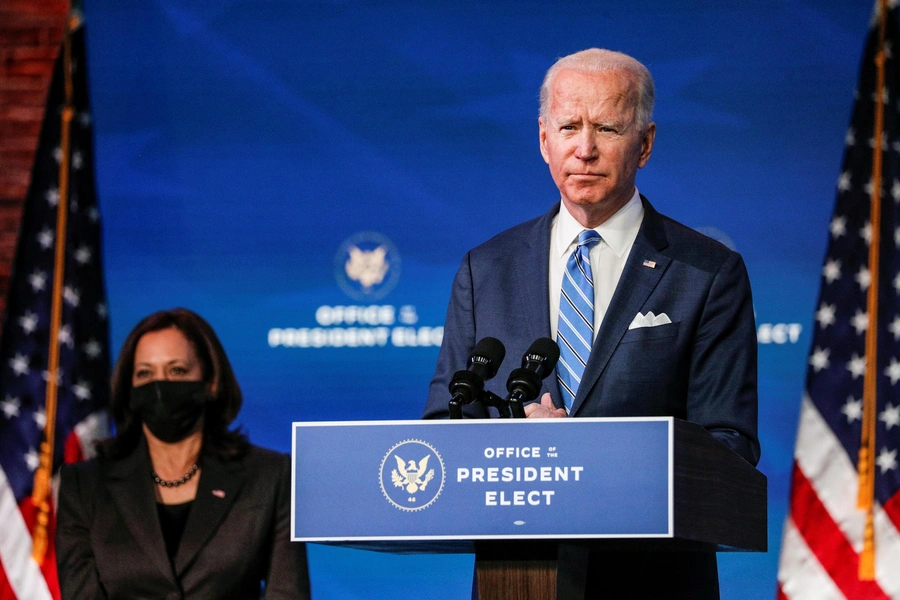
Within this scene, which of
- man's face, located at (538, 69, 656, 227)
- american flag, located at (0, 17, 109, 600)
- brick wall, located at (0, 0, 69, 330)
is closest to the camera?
man's face, located at (538, 69, 656, 227)

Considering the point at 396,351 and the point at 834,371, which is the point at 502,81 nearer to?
the point at 396,351

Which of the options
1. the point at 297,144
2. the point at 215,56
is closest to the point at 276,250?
the point at 297,144

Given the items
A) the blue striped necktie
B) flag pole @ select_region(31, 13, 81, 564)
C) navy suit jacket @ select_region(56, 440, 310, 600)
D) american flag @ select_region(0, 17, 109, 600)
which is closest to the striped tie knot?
the blue striped necktie

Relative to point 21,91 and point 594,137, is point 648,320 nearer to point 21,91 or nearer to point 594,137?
point 594,137

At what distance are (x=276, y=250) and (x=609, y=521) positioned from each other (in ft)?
9.61

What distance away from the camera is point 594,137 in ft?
7.73

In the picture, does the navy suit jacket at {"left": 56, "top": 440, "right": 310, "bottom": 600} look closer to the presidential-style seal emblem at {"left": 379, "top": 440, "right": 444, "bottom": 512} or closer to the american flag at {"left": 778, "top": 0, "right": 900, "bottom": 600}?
the presidential-style seal emblem at {"left": 379, "top": 440, "right": 444, "bottom": 512}

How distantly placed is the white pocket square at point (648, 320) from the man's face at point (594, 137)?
27 centimetres

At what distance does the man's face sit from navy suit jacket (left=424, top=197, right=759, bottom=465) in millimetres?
126

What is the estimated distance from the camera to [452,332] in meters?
2.47

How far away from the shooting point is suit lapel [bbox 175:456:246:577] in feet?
9.87

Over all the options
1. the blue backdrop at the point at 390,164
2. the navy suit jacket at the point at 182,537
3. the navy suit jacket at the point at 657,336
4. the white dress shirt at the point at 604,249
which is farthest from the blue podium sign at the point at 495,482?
the blue backdrop at the point at 390,164

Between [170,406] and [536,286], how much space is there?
4.09 ft

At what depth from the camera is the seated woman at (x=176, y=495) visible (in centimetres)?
298
